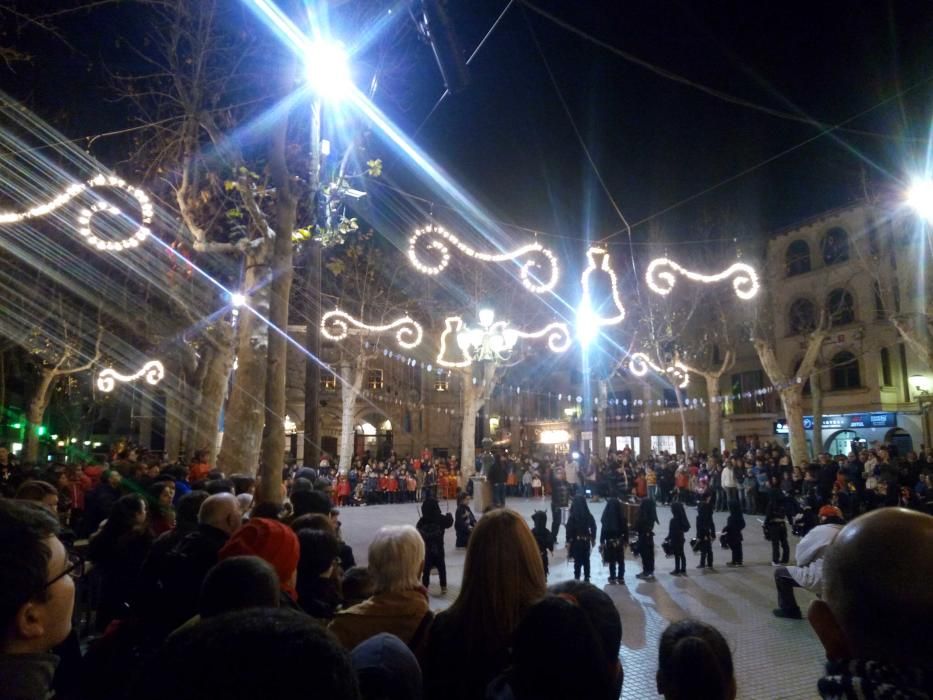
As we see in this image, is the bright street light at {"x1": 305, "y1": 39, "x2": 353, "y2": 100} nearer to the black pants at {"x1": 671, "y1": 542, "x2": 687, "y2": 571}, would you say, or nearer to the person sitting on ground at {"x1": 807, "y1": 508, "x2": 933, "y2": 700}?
the person sitting on ground at {"x1": 807, "y1": 508, "x2": 933, "y2": 700}

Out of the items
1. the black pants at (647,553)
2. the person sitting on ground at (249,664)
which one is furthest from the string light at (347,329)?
the person sitting on ground at (249,664)

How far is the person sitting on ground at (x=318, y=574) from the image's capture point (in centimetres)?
386

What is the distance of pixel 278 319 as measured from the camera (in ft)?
27.3

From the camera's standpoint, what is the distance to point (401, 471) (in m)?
23.8

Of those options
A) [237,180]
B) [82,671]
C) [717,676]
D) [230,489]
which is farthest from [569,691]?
[237,180]

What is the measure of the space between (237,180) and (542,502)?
17421mm

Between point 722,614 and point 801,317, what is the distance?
27.0 metres

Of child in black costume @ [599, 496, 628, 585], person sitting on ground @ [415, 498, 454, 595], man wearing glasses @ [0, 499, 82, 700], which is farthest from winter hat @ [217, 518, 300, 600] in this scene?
child in black costume @ [599, 496, 628, 585]

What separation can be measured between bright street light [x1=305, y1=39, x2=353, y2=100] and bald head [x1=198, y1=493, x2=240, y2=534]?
6.83 metres

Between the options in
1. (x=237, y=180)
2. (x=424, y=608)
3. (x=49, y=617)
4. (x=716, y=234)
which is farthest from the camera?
(x=716, y=234)

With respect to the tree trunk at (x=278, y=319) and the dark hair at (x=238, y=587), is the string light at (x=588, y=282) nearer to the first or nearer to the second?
the tree trunk at (x=278, y=319)

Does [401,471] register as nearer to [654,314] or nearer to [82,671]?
[654,314]

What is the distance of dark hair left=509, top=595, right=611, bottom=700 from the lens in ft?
6.22

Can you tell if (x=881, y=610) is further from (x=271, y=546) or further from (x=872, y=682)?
(x=271, y=546)
